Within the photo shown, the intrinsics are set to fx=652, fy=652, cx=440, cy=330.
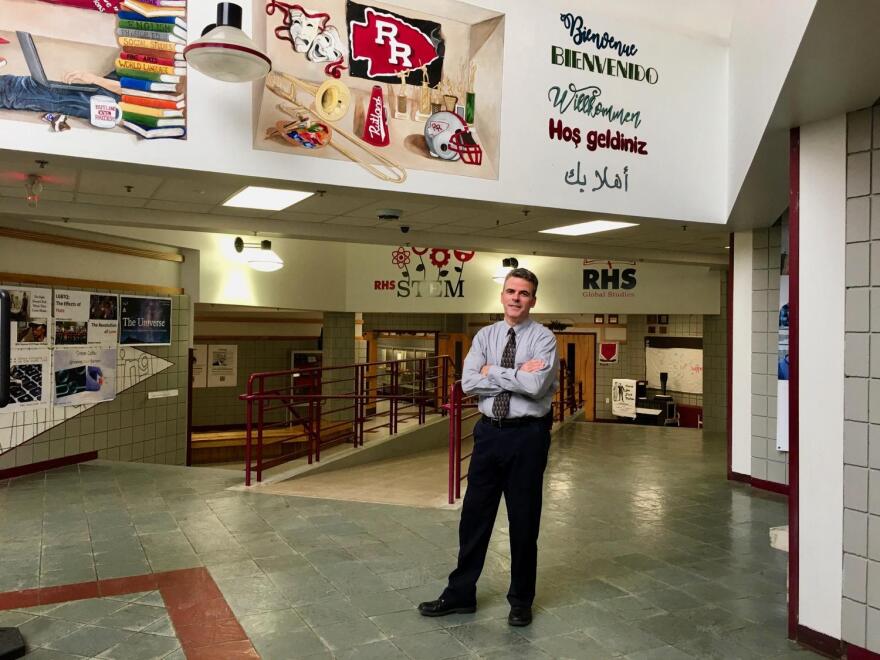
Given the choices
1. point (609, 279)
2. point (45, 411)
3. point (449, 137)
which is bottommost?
point (45, 411)

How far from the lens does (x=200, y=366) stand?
12.1 metres

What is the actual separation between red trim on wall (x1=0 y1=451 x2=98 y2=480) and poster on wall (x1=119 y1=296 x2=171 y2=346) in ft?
3.96

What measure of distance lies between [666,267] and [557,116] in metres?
5.53

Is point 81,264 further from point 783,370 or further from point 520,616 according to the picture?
point 783,370

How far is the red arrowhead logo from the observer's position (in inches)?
178

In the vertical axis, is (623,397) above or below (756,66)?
below

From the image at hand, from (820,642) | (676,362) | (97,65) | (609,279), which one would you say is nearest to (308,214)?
(97,65)

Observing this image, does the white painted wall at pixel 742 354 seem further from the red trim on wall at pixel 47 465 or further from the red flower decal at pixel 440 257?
the red trim on wall at pixel 47 465

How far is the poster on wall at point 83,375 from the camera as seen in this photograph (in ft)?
20.4

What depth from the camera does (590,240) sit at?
7426mm

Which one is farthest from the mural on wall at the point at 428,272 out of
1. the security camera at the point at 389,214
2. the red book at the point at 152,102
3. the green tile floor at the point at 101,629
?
the green tile floor at the point at 101,629

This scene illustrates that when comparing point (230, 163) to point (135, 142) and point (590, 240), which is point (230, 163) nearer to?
point (135, 142)

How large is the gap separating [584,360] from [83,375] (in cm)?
1058

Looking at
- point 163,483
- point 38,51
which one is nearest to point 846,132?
point 38,51
